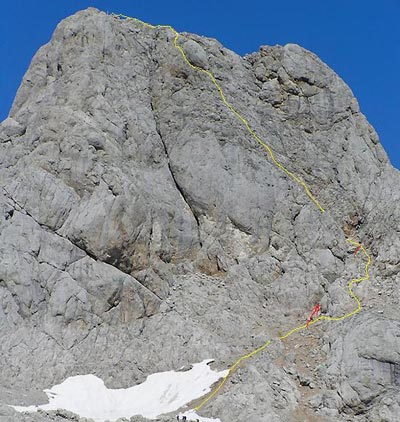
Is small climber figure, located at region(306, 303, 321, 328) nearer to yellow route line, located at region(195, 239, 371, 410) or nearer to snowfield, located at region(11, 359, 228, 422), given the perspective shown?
yellow route line, located at region(195, 239, 371, 410)

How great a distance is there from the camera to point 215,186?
38.8 meters

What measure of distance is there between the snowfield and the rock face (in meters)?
0.63

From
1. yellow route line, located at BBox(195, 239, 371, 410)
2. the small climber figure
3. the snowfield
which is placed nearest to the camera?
the snowfield

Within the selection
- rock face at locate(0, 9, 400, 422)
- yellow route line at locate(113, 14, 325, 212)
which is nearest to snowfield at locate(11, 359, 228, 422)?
rock face at locate(0, 9, 400, 422)

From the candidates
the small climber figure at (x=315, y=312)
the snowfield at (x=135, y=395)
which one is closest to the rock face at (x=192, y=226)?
the small climber figure at (x=315, y=312)

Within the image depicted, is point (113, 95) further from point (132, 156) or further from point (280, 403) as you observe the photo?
point (280, 403)

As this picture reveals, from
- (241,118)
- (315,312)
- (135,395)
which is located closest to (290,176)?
(241,118)

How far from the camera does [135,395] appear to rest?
3023 centimetres

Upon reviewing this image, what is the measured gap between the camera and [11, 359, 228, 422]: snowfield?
28594 mm

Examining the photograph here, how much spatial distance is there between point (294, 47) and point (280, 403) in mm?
26766

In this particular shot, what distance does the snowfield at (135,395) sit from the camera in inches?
1126

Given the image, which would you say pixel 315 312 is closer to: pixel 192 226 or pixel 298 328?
pixel 298 328

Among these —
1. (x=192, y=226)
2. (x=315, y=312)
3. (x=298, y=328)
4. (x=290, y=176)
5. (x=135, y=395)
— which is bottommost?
(x=135, y=395)

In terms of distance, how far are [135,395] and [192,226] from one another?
11.5m
